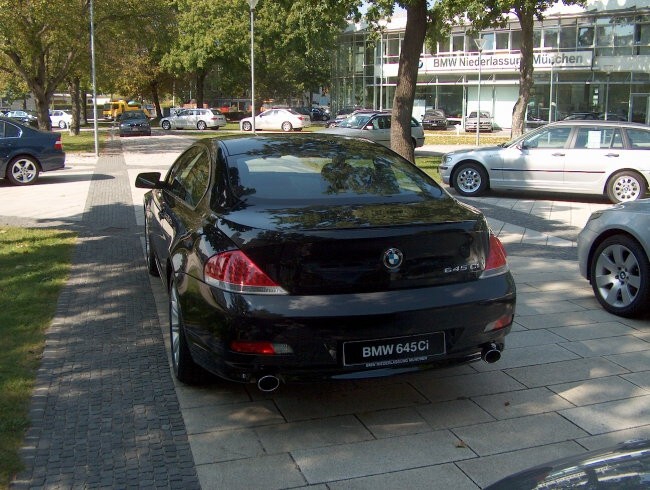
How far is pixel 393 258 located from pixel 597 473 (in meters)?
1.99

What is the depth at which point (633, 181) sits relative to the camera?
12.9 metres

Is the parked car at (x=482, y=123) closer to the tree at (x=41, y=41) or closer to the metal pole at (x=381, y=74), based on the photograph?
the metal pole at (x=381, y=74)

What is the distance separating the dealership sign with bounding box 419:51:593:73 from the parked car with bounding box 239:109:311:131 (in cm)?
1134

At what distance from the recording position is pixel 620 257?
6.02 meters

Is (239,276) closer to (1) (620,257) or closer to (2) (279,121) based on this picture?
(1) (620,257)

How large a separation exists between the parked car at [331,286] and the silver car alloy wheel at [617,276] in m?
2.21

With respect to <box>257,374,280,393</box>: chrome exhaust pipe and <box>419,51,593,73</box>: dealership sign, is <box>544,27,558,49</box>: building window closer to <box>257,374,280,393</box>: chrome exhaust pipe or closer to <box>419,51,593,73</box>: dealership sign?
<box>419,51,593,73</box>: dealership sign

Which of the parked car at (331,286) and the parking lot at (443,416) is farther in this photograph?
the parked car at (331,286)

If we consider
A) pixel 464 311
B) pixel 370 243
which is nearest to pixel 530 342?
pixel 464 311

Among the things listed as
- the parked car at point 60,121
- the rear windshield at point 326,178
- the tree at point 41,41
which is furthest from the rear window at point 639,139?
the parked car at point 60,121

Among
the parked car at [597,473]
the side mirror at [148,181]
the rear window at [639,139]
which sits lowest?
the parked car at [597,473]

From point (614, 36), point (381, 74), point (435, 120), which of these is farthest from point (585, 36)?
point (381, 74)

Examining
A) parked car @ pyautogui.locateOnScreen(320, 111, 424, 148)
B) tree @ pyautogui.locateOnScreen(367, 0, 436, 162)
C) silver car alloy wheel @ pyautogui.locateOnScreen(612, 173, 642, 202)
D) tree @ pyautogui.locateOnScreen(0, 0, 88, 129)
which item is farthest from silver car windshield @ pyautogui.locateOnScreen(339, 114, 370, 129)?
silver car alloy wheel @ pyautogui.locateOnScreen(612, 173, 642, 202)

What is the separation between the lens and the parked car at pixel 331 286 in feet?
12.2
